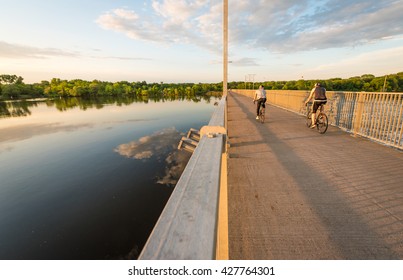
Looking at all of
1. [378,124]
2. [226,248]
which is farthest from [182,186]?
[378,124]

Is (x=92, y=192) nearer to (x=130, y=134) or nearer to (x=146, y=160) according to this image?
(x=146, y=160)

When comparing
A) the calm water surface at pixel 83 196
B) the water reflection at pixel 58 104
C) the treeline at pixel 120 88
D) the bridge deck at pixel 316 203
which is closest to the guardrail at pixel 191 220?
the bridge deck at pixel 316 203

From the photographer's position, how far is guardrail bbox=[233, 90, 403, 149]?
238 inches

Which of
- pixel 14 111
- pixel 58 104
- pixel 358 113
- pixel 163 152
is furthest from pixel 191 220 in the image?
pixel 58 104

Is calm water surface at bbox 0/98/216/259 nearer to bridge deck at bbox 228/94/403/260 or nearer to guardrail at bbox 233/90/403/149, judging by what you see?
bridge deck at bbox 228/94/403/260

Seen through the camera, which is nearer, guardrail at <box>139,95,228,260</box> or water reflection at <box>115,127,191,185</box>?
guardrail at <box>139,95,228,260</box>

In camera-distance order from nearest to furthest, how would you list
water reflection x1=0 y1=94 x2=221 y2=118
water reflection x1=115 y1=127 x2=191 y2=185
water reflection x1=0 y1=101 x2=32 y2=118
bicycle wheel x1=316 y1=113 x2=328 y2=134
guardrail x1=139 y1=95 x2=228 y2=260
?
guardrail x1=139 y1=95 x2=228 y2=260 → bicycle wheel x1=316 y1=113 x2=328 y2=134 → water reflection x1=115 y1=127 x2=191 y2=185 → water reflection x1=0 y1=101 x2=32 y2=118 → water reflection x1=0 y1=94 x2=221 y2=118

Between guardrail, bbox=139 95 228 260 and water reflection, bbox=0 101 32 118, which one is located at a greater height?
guardrail, bbox=139 95 228 260

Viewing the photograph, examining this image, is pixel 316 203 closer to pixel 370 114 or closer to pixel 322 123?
pixel 370 114

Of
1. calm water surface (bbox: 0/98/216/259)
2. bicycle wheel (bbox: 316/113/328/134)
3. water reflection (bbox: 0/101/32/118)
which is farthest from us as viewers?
water reflection (bbox: 0/101/32/118)

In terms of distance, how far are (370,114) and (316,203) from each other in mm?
6030

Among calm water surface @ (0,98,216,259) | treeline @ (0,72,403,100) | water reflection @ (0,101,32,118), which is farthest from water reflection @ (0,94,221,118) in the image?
calm water surface @ (0,98,216,259)

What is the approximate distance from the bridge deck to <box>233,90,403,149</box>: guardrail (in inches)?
32.2

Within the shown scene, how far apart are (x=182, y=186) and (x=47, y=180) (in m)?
18.1
